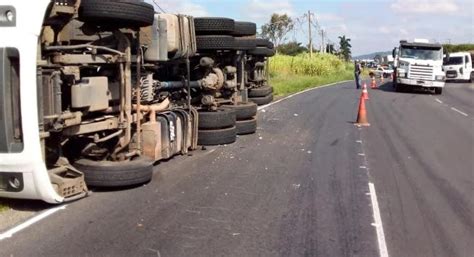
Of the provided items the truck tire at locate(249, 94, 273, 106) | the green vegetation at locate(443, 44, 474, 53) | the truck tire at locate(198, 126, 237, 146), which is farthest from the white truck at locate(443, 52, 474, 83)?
the green vegetation at locate(443, 44, 474, 53)

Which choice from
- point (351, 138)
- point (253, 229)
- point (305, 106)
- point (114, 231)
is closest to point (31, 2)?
point (114, 231)

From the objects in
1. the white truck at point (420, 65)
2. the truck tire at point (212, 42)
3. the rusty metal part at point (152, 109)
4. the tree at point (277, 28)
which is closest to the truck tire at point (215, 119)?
the truck tire at point (212, 42)

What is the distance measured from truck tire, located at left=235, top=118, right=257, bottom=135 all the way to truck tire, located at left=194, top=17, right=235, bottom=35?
6.47 feet

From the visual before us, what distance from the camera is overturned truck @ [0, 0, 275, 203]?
5766mm

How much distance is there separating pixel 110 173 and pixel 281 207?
6.77ft

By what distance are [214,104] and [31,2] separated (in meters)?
5.76

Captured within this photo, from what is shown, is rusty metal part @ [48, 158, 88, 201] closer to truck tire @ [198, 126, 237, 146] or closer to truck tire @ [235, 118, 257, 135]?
truck tire @ [198, 126, 237, 146]

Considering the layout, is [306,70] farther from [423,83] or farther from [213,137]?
[213,137]

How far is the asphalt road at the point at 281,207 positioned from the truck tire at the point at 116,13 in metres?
2.05

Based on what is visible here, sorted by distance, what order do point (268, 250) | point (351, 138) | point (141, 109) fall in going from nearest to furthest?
point (268, 250) → point (141, 109) → point (351, 138)

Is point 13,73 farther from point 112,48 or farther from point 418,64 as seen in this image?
point 418,64

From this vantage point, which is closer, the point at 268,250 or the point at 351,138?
the point at 268,250

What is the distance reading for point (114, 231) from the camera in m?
5.48

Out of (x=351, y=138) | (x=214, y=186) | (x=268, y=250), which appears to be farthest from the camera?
(x=351, y=138)
